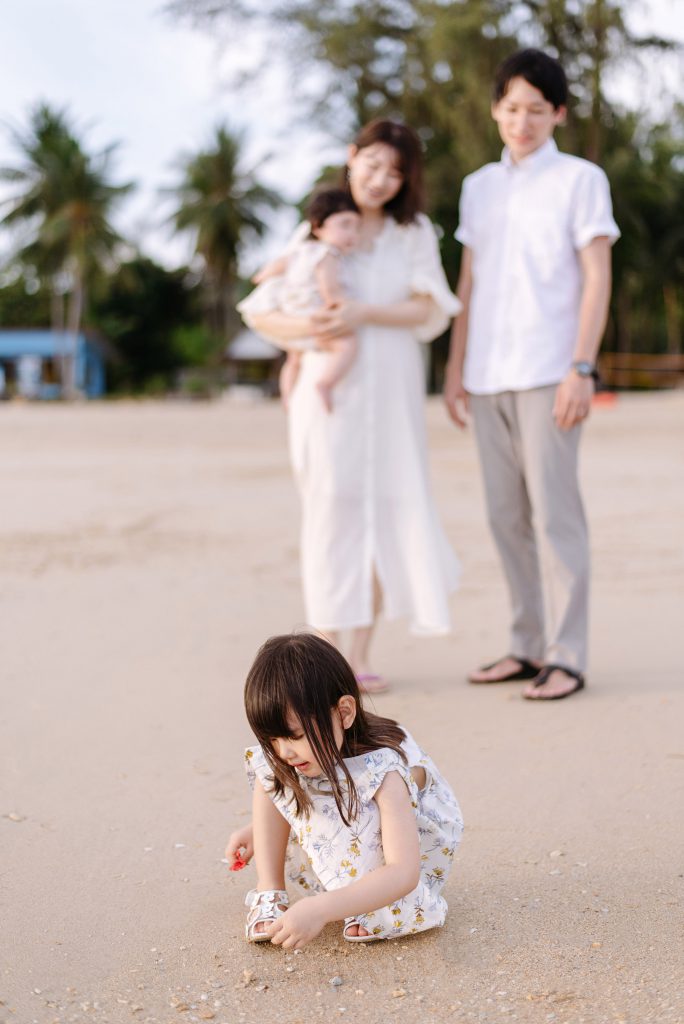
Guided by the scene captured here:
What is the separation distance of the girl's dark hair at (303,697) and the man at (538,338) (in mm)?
1758

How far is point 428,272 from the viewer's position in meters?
3.92

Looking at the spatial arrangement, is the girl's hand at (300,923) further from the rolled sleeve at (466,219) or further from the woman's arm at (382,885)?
the rolled sleeve at (466,219)

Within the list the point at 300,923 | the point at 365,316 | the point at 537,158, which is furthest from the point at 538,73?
the point at 300,923

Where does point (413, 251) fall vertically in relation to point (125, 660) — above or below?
above

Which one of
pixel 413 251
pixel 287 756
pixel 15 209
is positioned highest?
pixel 15 209

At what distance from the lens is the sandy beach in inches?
78.5

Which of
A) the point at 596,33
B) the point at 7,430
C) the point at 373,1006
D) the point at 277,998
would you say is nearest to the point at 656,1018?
the point at 373,1006

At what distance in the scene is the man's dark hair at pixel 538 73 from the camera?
12.1 feet

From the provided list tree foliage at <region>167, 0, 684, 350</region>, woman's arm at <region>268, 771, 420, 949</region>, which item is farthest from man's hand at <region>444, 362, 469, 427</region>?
tree foliage at <region>167, 0, 684, 350</region>

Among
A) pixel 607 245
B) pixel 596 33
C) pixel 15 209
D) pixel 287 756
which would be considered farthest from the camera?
pixel 15 209

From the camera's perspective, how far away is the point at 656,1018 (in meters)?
1.86

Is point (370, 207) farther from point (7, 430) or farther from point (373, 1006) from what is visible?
point (7, 430)

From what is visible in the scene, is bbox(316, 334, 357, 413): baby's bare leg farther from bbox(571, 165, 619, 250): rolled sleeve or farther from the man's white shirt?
bbox(571, 165, 619, 250): rolled sleeve

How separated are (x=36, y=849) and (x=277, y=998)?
843 mm
